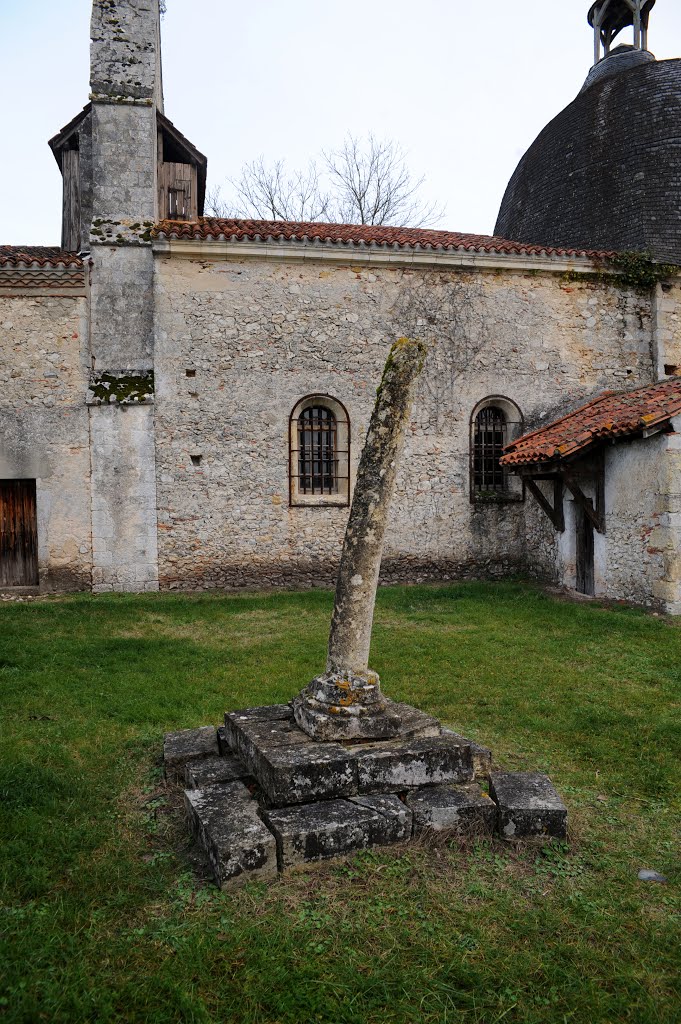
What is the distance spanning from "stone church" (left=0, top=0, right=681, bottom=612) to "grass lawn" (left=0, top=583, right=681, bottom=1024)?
592 cm

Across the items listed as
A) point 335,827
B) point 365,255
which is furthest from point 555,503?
point 335,827

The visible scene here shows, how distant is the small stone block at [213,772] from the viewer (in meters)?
4.07

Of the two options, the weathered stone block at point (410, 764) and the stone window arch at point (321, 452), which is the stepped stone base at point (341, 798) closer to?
the weathered stone block at point (410, 764)

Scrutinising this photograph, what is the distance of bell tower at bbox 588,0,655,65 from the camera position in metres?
17.4

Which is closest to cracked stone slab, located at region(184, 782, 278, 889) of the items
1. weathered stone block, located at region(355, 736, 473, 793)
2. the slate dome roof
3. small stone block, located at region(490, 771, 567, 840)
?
weathered stone block, located at region(355, 736, 473, 793)

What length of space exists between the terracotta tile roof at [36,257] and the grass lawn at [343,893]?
809 centimetres

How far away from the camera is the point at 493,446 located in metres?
13.9

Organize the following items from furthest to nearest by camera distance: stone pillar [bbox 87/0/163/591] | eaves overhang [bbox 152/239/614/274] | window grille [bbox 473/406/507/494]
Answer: window grille [bbox 473/406/507/494] < eaves overhang [bbox 152/239/614/274] < stone pillar [bbox 87/0/163/591]

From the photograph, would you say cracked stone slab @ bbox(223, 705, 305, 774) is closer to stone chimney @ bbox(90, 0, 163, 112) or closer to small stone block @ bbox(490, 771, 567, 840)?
small stone block @ bbox(490, 771, 567, 840)

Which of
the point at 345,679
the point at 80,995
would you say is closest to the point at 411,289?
the point at 345,679

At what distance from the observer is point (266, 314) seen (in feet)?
41.5

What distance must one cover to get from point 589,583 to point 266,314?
287 inches

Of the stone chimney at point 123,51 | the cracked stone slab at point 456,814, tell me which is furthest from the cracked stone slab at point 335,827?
the stone chimney at point 123,51

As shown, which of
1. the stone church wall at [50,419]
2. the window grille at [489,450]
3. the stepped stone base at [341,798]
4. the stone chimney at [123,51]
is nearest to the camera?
the stepped stone base at [341,798]
